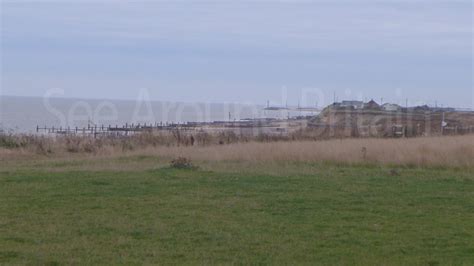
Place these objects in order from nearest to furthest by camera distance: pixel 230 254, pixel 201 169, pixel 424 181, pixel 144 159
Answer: pixel 230 254, pixel 424 181, pixel 201 169, pixel 144 159

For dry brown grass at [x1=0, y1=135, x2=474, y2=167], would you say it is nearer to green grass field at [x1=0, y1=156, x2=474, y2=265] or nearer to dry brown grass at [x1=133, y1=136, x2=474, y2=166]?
dry brown grass at [x1=133, y1=136, x2=474, y2=166]

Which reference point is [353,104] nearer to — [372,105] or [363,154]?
[372,105]

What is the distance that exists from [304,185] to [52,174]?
5.70 metres

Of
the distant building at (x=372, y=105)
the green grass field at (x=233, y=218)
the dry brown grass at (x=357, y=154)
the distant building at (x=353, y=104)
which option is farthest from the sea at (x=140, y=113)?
the green grass field at (x=233, y=218)

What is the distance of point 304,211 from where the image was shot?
1191cm

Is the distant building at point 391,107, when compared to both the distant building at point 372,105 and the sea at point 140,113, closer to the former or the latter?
the distant building at point 372,105

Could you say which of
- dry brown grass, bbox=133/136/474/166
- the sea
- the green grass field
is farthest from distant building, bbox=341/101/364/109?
the green grass field

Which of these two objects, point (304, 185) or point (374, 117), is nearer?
point (304, 185)

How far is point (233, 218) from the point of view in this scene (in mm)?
11211

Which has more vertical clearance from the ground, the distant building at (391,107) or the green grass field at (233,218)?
the distant building at (391,107)

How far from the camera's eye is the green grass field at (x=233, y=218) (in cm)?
873

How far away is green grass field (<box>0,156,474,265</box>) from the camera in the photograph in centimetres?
873

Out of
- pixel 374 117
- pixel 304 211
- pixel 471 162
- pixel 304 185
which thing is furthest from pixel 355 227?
pixel 374 117

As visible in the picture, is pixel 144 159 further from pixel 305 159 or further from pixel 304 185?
pixel 304 185
